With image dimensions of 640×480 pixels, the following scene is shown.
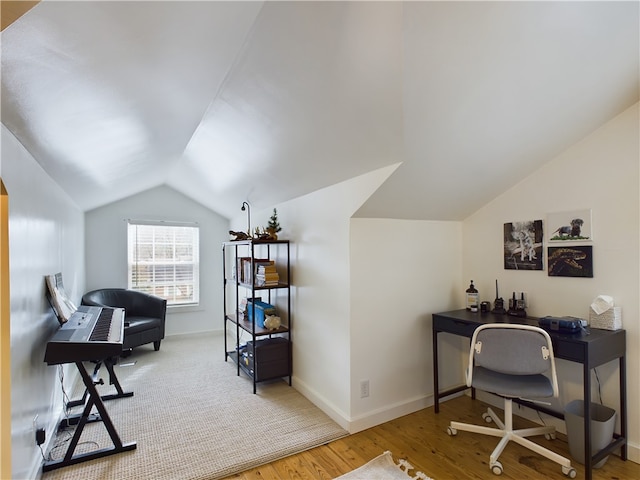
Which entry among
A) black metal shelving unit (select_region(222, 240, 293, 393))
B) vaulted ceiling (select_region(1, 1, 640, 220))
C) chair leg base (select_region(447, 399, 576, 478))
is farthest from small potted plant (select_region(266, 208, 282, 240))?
chair leg base (select_region(447, 399, 576, 478))

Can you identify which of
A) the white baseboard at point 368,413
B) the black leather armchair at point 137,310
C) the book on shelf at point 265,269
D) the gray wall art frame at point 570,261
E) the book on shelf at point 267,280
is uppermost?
the gray wall art frame at point 570,261

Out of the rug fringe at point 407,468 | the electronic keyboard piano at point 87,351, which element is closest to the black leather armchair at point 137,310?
the electronic keyboard piano at point 87,351

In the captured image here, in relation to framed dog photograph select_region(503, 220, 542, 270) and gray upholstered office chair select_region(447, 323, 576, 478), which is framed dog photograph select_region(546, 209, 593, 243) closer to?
framed dog photograph select_region(503, 220, 542, 270)

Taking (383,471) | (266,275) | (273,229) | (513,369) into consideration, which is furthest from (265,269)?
(513,369)

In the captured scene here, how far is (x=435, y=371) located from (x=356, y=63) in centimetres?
240

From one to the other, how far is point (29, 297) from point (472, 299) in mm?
3167

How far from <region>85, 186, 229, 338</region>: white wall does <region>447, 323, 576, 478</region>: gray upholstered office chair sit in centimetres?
431

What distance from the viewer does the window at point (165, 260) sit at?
507 cm

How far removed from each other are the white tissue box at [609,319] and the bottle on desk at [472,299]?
0.84 metres

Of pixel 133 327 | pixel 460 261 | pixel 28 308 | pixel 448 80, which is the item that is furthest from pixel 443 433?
pixel 133 327

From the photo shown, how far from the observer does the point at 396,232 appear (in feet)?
9.30

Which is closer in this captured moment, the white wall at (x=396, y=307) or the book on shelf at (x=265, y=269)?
the white wall at (x=396, y=307)

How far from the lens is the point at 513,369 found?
7.00 feet

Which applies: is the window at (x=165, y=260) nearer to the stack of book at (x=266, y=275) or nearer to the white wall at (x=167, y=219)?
the white wall at (x=167, y=219)
